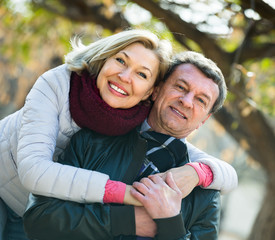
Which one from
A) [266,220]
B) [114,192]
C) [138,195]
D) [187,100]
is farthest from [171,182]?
[266,220]

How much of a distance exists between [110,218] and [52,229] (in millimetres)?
302

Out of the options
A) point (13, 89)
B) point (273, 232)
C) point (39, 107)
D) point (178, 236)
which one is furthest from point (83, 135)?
point (13, 89)

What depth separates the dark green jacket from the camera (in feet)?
6.93

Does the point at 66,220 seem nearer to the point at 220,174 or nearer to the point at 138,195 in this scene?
the point at 138,195

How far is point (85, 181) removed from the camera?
2.08m

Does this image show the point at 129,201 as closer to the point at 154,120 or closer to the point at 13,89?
the point at 154,120

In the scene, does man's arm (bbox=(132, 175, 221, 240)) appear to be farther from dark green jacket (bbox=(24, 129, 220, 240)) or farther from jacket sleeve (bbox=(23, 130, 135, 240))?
jacket sleeve (bbox=(23, 130, 135, 240))

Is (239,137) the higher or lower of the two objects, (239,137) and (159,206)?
the lower

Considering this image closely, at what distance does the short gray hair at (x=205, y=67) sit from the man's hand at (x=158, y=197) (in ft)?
2.53

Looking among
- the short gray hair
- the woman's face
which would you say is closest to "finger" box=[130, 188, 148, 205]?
the woman's face

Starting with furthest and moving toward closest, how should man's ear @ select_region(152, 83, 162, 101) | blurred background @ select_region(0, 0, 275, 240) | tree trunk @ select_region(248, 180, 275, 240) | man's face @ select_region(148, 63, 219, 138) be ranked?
tree trunk @ select_region(248, 180, 275, 240), blurred background @ select_region(0, 0, 275, 240), man's ear @ select_region(152, 83, 162, 101), man's face @ select_region(148, 63, 219, 138)

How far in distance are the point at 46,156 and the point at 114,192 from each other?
15.6 inches

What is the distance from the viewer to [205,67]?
8.62 feet

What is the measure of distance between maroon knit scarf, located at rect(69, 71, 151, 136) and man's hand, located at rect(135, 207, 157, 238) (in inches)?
20.0
